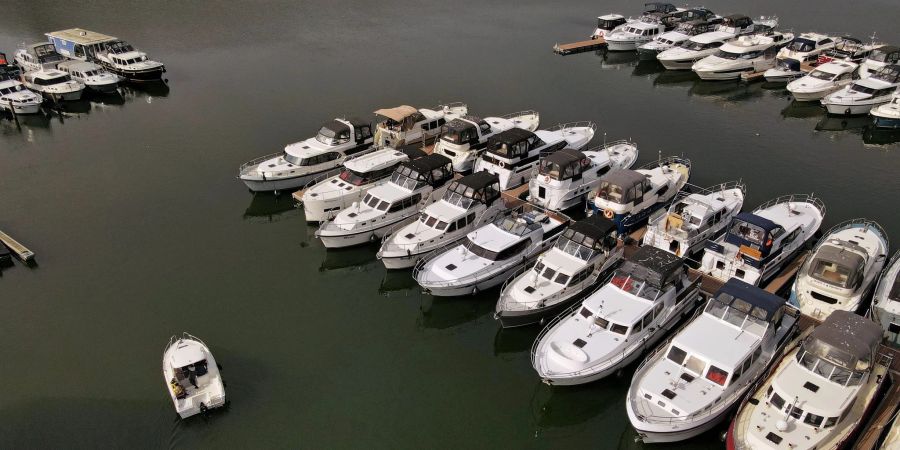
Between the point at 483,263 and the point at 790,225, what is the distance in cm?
1830

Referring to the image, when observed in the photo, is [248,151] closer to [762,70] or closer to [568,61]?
[568,61]

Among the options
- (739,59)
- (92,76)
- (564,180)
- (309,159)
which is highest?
(92,76)

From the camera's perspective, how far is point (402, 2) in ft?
329

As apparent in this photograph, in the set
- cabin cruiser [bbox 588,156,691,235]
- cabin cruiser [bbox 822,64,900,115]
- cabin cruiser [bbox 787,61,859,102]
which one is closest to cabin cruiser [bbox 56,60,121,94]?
cabin cruiser [bbox 588,156,691,235]

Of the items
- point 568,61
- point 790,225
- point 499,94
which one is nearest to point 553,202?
point 790,225

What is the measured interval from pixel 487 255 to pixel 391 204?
26.3ft

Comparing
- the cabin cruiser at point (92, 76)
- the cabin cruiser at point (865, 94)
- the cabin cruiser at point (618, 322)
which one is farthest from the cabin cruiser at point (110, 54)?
the cabin cruiser at point (865, 94)

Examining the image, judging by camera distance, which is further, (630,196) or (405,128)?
(405,128)

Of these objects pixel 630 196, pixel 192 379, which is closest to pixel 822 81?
pixel 630 196

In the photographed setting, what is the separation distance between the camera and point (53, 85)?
6191 cm

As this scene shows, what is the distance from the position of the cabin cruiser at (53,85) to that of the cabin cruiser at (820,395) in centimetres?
6607

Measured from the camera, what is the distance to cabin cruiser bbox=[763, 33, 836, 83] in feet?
213

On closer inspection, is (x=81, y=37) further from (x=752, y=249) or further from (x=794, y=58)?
(x=794, y=58)

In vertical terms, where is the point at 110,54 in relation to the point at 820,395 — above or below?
above
